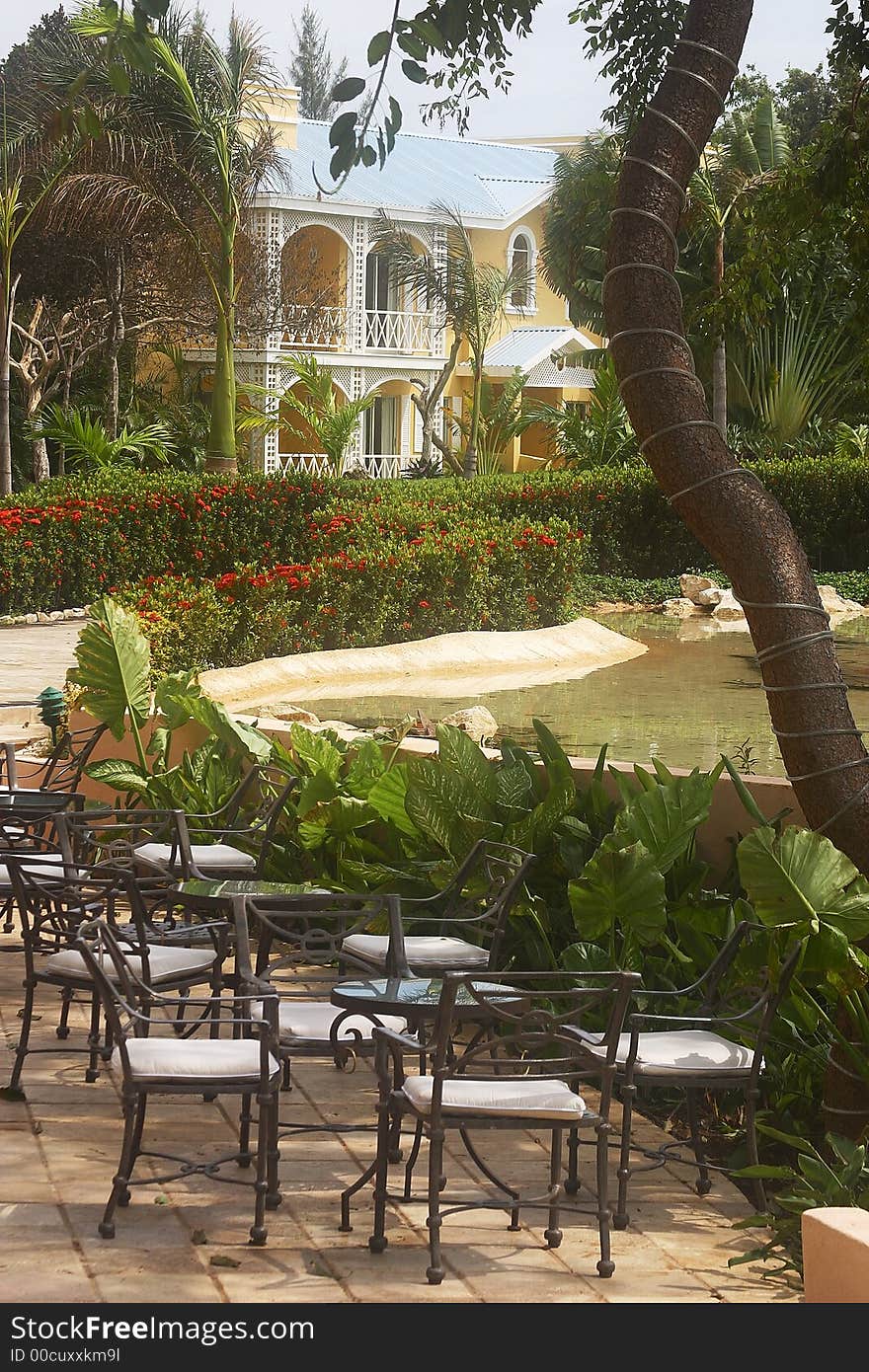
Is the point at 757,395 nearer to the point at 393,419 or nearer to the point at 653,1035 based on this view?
the point at 393,419

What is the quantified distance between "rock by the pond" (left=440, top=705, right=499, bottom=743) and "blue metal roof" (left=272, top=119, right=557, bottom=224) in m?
22.4

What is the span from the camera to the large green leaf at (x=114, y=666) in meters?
8.02

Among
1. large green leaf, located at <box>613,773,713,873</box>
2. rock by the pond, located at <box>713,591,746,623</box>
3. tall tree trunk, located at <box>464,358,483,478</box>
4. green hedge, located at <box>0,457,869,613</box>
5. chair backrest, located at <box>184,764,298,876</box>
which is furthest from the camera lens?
tall tree trunk, located at <box>464,358,483,478</box>

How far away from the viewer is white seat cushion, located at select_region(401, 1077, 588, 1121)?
4016 mm

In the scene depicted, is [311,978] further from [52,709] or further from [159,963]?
[52,709]

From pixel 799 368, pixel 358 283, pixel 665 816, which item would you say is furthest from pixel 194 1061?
pixel 358 283

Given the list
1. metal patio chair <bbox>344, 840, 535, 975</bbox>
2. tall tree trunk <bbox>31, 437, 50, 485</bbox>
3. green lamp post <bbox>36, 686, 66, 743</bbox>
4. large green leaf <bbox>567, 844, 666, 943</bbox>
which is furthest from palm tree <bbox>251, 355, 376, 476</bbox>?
large green leaf <bbox>567, 844, 666, 943</bbox>

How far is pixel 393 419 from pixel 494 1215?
1403 inches

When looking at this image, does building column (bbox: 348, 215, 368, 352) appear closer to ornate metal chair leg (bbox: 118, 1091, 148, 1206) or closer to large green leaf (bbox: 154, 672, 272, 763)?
large green leaf (bbox: 154, 672, 272, 763)

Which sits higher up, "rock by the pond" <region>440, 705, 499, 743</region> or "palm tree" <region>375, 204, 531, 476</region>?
"palm tree" <region>375, 204, 531, 476</region>

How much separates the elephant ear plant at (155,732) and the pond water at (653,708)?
4263mm

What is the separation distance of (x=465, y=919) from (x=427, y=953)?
252 millimetres

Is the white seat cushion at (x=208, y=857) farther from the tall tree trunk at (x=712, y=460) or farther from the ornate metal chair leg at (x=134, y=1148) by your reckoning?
the tall tree trunk at (x=712, y=460)
